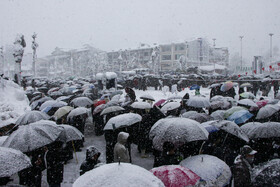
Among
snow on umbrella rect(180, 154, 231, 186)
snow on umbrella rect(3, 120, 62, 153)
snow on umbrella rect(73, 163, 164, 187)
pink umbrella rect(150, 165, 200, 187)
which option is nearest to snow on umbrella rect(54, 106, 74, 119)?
snow on umbrella rect(3, 120, 62, 153)

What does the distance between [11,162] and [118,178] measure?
64.3 inches

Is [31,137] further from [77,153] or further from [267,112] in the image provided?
[267,112]

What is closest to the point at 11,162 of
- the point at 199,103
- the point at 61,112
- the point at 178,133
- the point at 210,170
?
the point at 178,133

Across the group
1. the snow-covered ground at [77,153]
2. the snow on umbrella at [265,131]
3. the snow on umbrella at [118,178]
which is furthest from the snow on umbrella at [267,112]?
the snow on umbrella at [118,178]

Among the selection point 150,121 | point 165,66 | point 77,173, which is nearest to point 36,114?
point 77,173

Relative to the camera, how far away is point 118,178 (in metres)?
2.27

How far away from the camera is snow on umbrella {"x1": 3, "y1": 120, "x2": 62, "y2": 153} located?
4066 mm

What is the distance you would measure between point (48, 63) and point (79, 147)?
89510 millimetres

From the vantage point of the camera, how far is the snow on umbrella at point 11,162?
295 centimetres

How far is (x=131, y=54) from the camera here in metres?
72.0

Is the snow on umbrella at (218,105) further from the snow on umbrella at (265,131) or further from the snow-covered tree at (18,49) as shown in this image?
the snow-covered tree at (18,49)

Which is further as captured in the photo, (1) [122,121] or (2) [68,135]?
(1) [122,121]

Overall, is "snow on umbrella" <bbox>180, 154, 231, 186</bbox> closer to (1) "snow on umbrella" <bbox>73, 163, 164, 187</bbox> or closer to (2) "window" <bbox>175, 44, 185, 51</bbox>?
(1) "snow on umbrella" <bbox>73, 163, 164, 187</bbox>

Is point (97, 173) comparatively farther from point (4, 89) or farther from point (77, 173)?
point (4, 89)
